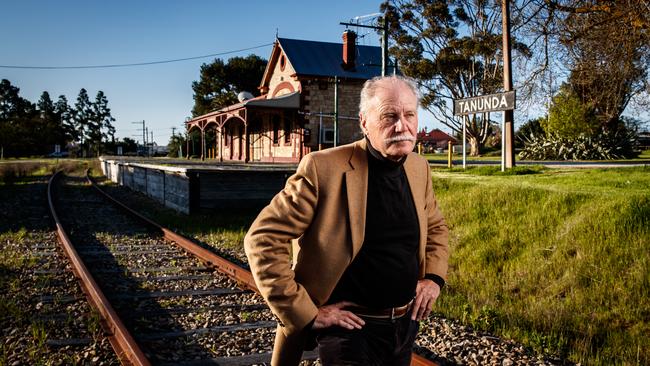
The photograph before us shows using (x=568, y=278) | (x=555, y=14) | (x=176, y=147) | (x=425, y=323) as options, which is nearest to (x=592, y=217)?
(x=568, y=278)

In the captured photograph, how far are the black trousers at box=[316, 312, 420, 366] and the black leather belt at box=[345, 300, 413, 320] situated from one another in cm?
2

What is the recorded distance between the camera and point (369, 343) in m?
2.24

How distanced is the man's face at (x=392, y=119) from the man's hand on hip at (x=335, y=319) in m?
0.64

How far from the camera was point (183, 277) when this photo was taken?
686 cm

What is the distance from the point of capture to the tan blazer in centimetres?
203

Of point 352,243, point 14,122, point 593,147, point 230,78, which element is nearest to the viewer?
point 352,243

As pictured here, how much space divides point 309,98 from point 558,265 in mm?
23453

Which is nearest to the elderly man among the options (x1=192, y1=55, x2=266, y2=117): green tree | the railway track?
the railway track

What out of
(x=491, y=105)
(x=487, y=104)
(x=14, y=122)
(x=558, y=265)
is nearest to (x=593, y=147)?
(x=487, y=104)

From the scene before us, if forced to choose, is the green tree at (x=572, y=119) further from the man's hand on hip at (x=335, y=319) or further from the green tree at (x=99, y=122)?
the green tree at (x=99, y=122)

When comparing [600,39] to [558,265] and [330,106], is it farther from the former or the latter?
[330,106]

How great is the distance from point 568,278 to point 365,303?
194 inches

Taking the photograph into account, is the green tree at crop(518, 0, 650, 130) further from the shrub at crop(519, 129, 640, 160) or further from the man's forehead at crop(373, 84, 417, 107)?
the shrub at crop(519, 129, 640, 160)

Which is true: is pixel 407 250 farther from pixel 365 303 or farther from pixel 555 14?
pixel 555 14
